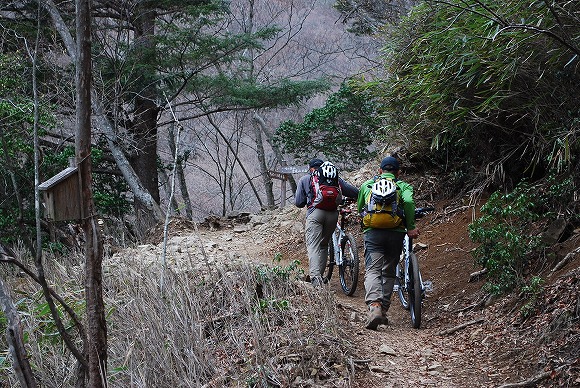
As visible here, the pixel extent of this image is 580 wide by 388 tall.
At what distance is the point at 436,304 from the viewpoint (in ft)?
23.6

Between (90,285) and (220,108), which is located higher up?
(220,108)

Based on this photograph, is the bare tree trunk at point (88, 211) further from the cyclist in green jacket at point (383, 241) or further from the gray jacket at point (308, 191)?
the gray jacket at point (308, 191)

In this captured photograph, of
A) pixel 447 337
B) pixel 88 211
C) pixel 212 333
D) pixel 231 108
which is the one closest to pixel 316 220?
pixel 447 337

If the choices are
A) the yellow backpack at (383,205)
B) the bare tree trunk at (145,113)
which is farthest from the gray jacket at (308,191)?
the bare tree trunk at (145,113)

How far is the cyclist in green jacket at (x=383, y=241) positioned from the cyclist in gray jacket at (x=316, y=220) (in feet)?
3.13

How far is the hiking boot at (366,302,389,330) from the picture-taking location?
6.05 meters

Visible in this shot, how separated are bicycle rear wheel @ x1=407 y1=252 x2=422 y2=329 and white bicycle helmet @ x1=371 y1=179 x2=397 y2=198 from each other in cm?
87

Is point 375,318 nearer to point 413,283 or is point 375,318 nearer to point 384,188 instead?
point 413,283

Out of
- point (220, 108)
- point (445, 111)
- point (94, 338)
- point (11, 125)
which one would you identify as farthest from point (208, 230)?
point (94, 338)

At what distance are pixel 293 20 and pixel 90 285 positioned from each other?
90.7ft

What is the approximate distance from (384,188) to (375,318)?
1266 mm

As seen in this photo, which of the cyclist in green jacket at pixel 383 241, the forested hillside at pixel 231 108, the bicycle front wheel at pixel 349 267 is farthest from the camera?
the bicycle front wheel at pixel 349 267

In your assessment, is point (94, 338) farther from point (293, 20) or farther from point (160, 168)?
point (293, 20)

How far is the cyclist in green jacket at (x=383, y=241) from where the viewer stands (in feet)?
20.1
